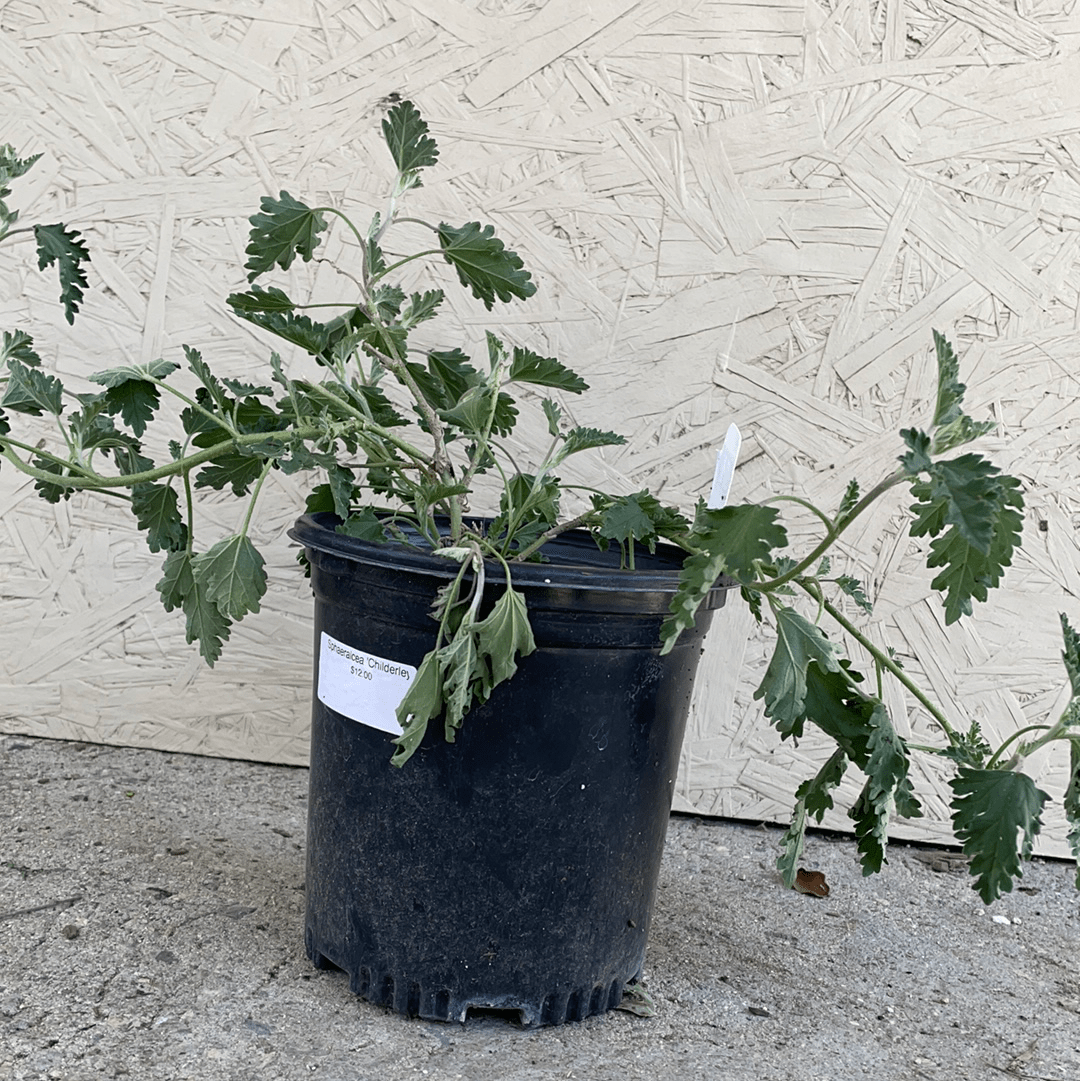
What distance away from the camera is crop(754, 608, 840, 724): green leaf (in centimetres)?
102

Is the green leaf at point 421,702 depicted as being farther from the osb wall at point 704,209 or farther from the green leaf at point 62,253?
the osb wall at point 704,209

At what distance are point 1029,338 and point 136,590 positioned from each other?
148 cm

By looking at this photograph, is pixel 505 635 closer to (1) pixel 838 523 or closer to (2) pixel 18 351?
(1) pixel 838 523

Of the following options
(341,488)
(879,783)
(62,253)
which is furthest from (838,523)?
(62,253)

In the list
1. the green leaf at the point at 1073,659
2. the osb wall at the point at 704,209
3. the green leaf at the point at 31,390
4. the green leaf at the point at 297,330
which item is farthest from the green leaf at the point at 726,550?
the osb wall at the point at 704,209

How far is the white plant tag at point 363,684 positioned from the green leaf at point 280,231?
40 centimetres

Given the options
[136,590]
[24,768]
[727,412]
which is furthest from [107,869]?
[727,412]

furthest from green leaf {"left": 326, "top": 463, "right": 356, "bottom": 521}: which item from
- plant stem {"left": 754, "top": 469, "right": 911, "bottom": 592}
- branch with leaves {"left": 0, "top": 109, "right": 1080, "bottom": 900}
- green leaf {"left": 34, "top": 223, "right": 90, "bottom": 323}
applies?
plant stem {"left": 754, "top": 469, "right": 911, "bottom": 592}

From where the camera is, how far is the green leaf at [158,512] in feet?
3.96

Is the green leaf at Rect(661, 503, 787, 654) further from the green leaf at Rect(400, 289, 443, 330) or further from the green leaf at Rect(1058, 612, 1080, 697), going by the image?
the green leaf at Rect(400, 289, 443, 330)

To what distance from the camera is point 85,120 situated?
175 cm

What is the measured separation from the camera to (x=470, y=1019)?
3.89 ft

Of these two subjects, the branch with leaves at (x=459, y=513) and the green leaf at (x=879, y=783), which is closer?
the branch with leaves at (x=459, y=513)

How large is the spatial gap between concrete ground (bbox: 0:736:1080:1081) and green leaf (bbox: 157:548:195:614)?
405mm
